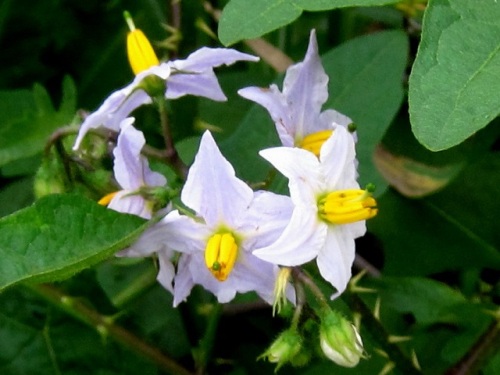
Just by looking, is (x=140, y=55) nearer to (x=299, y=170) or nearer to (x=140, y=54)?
(x=140, y=54)

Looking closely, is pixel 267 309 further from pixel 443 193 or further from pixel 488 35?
pixel 488 35

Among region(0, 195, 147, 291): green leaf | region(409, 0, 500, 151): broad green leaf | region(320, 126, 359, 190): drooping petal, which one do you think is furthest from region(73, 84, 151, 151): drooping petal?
region(409, 0, 500, 151): broad green leaf

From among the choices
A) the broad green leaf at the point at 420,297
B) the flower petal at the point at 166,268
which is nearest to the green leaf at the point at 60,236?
the flower petal at the point at 166,268

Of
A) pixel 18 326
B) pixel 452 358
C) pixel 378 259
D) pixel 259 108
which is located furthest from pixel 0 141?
pixel 452 358

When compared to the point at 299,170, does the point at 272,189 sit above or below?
below

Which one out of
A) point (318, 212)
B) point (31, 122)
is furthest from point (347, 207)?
point (31, 122)
